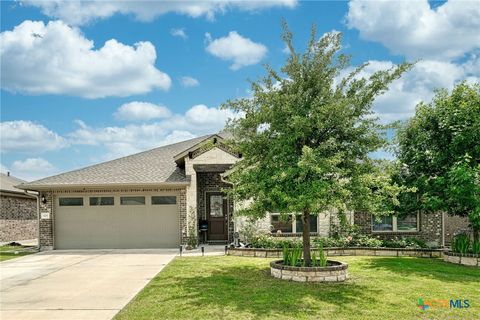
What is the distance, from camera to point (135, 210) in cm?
1803

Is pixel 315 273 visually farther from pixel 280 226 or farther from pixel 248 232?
pixel 280 226

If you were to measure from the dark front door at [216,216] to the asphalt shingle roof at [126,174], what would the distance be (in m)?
1.80

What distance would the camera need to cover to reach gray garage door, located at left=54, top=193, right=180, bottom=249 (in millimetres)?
17922

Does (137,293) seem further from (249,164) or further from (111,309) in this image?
(249,164)

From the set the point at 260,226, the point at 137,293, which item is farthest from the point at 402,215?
the point at 137,293

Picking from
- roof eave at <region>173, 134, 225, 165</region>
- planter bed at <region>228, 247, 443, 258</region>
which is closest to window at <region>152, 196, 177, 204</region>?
roof eave at <region>173, 134, 225, 165</region>

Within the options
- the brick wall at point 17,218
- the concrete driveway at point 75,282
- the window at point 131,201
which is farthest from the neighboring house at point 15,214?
the concrete driveway at point 75,282

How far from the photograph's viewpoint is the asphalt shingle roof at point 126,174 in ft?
57.5

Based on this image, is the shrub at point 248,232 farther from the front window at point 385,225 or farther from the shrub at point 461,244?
the shrub at point 461,244

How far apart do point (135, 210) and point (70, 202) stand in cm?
274

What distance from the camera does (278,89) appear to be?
11.0 meters

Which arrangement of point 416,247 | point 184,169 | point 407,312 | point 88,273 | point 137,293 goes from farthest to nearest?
point 184,169 → point 416,247 → point 88,273 → point 137,293 → point 407,312

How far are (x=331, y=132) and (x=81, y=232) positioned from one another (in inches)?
473

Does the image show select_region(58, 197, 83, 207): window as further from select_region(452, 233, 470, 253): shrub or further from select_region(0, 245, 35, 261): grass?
select_region(452, 233, 470, 253): shrub
